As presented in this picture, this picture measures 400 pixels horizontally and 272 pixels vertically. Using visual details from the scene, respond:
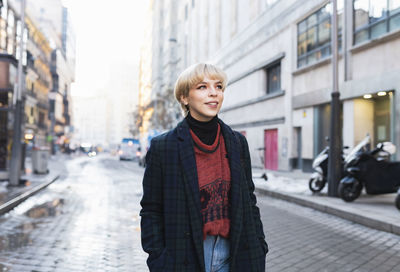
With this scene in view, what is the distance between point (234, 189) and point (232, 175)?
2.8 inches

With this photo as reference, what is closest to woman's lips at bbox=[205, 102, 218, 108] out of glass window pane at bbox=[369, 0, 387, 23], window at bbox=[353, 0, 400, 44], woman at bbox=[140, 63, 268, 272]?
woman at bbox=[140, 63, 268, 272]

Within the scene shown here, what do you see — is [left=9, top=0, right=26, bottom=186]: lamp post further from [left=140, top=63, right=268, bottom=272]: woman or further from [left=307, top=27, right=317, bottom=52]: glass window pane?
[left=307, top=27, right=317, bottom=52]: glass window pane

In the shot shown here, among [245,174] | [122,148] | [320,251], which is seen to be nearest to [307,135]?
[320,251]

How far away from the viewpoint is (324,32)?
17.5m

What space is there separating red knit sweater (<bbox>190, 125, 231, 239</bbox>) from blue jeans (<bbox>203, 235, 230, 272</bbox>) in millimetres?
39

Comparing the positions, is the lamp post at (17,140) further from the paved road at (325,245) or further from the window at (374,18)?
the window at (374,18)

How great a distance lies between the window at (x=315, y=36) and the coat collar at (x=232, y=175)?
636 inches

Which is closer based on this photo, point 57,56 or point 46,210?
point 46,210

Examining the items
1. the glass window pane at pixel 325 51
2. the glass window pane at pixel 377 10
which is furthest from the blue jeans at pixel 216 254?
the glass window pane at pixel 325 51

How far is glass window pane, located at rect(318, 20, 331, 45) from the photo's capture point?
1717 centimetres

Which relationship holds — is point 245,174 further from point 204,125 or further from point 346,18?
point 346,18

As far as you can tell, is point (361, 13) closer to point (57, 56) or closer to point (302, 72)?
point (302, 72)

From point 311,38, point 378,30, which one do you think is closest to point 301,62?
point 311,38

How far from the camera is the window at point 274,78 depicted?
2262cm
